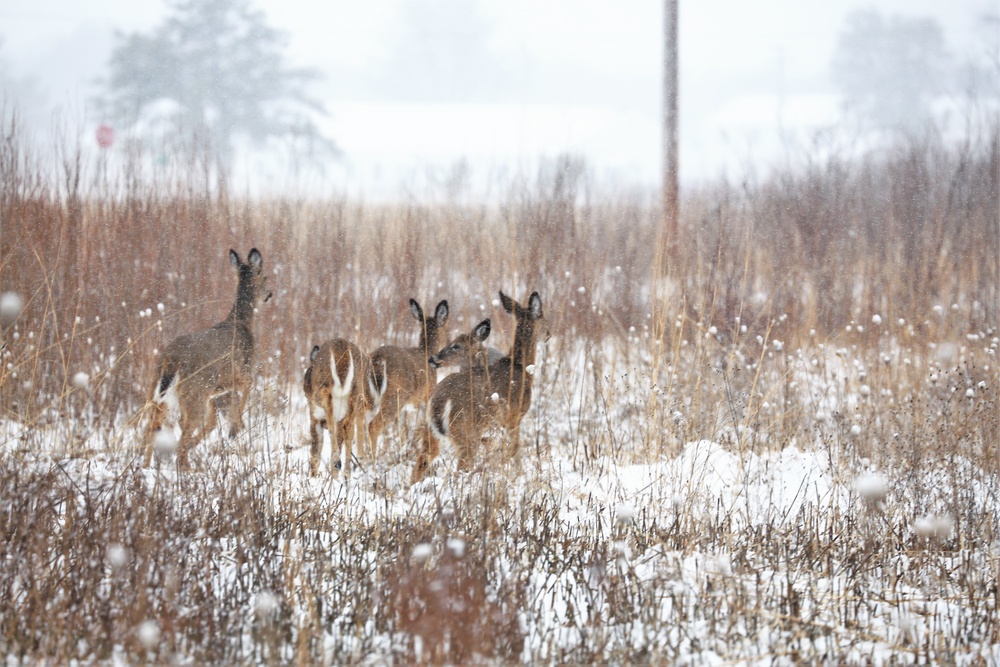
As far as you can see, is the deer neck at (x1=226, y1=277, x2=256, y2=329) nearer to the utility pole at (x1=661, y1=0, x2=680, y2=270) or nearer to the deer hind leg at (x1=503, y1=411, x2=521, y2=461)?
the deer hind leg at (x1=503, y1=411, x2=521, y2=461)

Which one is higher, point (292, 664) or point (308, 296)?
point (308, 296)

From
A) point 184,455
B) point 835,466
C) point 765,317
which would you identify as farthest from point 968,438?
point 184,455

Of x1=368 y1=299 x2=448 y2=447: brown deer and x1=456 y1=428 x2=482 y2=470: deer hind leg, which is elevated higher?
x1=368 y1=299 x2=448 y2=447: brown deer

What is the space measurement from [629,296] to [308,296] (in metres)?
2.54

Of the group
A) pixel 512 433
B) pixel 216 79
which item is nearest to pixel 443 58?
pixel 216 79

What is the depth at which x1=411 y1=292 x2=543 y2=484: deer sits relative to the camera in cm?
523

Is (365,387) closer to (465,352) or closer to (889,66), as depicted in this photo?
(465,352)

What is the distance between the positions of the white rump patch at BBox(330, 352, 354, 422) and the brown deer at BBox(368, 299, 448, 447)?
20 centimetres

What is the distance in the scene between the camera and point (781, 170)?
8.07 meters

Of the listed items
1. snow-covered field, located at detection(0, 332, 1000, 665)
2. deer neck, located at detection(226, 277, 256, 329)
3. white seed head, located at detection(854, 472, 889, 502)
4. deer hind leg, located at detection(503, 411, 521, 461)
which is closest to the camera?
snow-covered field, located at detection(0, 332, 1000, 665)

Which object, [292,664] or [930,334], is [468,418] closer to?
[292,664]

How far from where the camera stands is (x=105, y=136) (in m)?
6.77

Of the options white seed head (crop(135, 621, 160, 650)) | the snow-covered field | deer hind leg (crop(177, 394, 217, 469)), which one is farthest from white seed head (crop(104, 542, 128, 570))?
deer hind leg (crop(177, 394, 217, 469))

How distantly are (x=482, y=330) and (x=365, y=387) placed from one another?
796mm
